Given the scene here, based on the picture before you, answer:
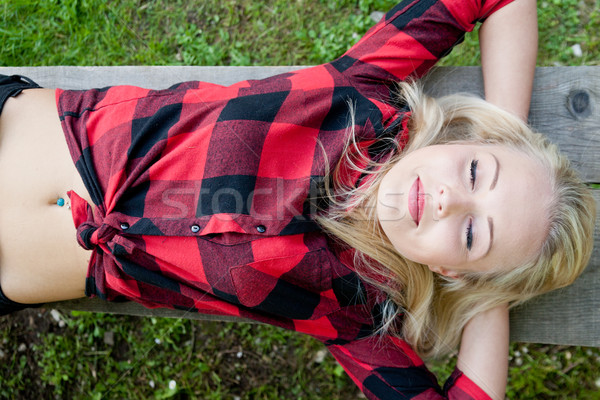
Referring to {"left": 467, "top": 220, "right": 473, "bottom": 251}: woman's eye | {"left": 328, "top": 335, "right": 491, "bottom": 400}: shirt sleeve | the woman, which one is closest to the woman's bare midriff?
the woman

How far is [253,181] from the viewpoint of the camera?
1.72m

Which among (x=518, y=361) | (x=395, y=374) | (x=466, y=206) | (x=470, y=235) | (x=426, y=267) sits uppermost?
(x=466, y=206)

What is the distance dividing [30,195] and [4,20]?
5.55ft

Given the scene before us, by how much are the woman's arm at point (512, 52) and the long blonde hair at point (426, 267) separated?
0.35ft

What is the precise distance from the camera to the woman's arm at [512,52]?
1.83m

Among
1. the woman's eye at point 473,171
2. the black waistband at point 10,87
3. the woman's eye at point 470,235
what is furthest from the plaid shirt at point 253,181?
the woman's eye at point 470,235

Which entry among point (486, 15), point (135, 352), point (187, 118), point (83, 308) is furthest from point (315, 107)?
point (135, 352)

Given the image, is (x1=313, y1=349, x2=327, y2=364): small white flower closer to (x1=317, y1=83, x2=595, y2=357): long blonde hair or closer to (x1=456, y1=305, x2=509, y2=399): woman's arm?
(x1=317, y1=83, x2=595, y2=357): long blonde hair

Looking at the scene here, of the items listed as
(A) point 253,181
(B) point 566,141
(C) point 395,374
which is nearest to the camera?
(A) point 253,181

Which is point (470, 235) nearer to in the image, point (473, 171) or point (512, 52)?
point (473, 171)

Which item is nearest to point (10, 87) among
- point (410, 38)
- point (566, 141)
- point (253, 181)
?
point (253, 181)

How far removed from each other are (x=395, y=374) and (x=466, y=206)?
774mm

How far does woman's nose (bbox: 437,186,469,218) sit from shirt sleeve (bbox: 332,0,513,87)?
578mm

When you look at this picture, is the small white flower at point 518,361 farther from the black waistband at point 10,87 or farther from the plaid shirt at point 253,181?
the black waistband at point 10,87
